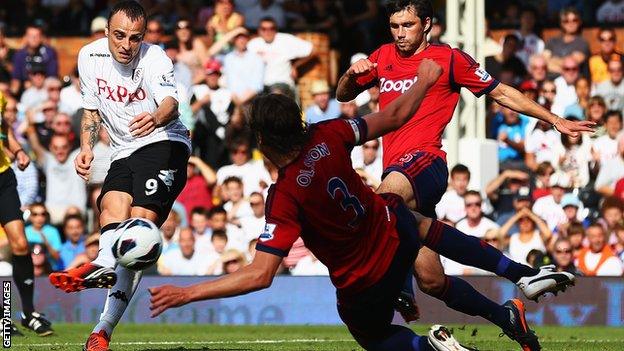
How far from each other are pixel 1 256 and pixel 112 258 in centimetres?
767

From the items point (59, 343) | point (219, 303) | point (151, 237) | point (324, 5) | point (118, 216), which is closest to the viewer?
point (151, 237)

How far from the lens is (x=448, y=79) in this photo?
10180mm

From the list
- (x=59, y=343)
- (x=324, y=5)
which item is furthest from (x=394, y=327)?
(x=324, y=5)

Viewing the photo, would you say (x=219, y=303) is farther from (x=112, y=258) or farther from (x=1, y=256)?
(x=112, y=258)

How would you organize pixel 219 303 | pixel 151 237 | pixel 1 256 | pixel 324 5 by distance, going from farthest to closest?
pixel 324 5
pixel 1 256
pixel 219 303
pixel 151 237

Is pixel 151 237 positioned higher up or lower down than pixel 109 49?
lower down

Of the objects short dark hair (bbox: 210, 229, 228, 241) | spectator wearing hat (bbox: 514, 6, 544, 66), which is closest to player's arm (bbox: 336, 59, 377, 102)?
short dark hair (bbox: 210, 229, 228, 241)

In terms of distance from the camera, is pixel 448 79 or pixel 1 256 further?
pixel 1 256

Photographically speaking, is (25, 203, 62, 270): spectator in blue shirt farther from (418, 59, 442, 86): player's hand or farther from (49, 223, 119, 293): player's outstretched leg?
(418, 59, 442, 86): player's hand

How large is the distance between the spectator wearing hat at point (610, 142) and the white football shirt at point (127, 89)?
8475mm

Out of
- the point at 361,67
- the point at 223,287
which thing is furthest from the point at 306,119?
the point at 223,287

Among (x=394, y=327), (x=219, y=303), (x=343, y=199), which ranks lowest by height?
(x=219, y=303)

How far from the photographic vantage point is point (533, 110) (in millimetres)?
9844

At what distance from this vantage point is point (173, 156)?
33.5ft
